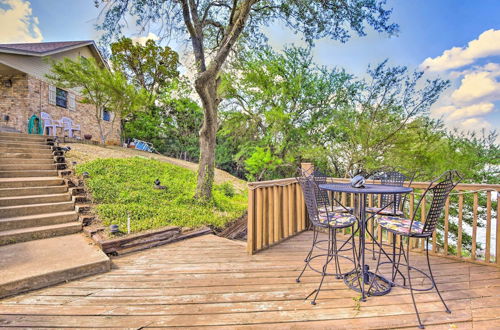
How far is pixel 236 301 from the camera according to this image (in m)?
2.05

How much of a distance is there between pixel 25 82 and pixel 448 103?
1423cm

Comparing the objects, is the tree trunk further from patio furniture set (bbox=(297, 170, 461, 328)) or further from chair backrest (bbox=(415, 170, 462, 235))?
chair backrest (bbox=(415, 170, 462, 235))

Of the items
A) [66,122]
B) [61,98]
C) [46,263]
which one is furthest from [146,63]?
[46,263]

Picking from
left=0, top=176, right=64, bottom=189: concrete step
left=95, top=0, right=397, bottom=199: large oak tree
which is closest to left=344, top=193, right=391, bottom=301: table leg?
left=95, top=0, right=397, bottom=199: large oak tree

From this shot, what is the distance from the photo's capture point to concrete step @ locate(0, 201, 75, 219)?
373 centimetres

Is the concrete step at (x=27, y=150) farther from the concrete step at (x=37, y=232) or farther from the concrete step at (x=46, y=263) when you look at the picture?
the concrete step at (x=46, y=263)

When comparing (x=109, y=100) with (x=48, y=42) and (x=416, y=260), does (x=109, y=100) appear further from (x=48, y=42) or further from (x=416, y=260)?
(x=416, y=260)

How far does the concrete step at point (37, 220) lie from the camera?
3516 mm

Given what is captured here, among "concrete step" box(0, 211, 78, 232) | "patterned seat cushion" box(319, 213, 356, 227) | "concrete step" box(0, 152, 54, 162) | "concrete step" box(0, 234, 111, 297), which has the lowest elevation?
"concrete step" box(0, 234, 111, 297)

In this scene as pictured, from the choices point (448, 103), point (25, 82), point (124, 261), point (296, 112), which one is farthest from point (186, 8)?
point (25, 82)

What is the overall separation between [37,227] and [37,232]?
0.23 metres

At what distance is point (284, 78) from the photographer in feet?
33.1

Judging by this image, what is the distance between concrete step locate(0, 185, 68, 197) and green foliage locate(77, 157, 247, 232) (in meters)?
0.52

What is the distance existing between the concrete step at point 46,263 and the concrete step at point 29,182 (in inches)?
71.3
